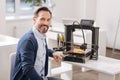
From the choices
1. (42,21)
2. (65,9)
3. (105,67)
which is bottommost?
(105,67)

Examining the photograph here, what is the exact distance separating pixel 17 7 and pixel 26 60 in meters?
4.30

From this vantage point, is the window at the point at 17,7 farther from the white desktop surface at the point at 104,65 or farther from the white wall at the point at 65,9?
the white desktop surface at the point at 104,65

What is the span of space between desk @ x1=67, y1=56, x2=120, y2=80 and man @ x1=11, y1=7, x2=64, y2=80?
0.44 metres

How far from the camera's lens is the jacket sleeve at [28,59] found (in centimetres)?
182

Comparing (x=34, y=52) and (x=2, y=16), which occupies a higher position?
(x=2, y=16)

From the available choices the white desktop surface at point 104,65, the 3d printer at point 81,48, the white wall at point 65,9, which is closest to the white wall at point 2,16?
the white wall at point 65,9

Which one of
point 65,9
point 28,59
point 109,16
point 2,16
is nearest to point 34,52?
point 28,59

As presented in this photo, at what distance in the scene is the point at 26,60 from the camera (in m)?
1.84

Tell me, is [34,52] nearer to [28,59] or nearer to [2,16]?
[28,59]

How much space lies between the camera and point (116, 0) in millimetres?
5875

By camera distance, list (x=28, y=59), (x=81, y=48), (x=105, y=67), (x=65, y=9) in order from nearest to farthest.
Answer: (x=28, y=59) < (x=105, y=67) < (x=81, y=48) < (x=65, y=9)

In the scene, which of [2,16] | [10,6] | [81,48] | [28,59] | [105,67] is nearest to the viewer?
[28,59]

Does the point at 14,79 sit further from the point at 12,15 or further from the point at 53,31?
the point at 12,15

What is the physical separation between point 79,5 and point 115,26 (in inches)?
52.2
